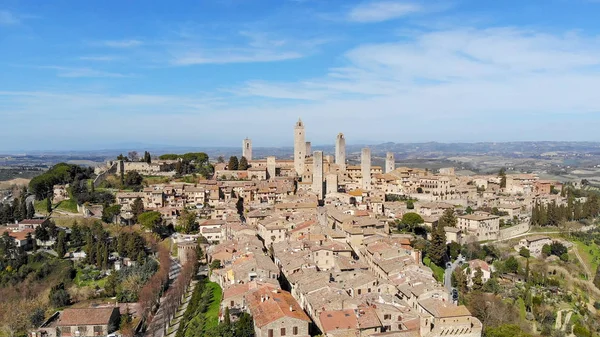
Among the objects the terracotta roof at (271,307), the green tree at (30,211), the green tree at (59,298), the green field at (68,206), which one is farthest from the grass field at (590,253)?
the green tree at (30,211)

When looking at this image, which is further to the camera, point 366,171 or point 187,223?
point 366,171

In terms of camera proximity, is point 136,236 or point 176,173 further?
point 176,173

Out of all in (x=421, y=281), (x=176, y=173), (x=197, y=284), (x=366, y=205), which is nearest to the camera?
(x=421, y=281)

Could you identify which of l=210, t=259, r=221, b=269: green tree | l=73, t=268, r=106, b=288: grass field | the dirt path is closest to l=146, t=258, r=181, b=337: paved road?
l=210, t=259, r=221, b=269: green tree

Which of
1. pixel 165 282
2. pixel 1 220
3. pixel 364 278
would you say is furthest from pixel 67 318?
pixel 1 220

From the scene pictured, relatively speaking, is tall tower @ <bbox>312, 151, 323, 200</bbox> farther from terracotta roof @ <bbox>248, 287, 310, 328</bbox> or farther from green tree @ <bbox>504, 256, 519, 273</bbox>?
terracotta roof @ <bbox>248, 287, 310, 328</bbox>

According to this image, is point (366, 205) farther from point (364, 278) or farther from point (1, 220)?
point (1, 220)

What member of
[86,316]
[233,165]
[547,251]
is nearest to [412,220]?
[547,251]

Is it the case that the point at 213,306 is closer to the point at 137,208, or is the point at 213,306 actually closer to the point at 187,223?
the point at 187,223
